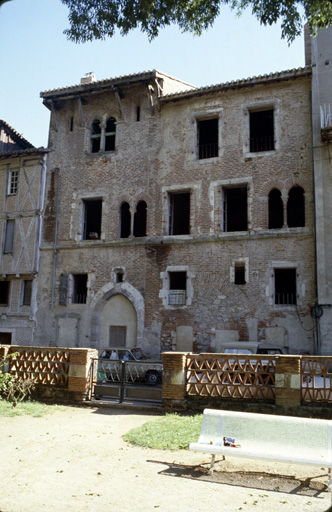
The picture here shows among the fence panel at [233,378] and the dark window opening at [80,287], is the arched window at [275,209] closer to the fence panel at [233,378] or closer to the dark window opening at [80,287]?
the dark window opening at [80,287]

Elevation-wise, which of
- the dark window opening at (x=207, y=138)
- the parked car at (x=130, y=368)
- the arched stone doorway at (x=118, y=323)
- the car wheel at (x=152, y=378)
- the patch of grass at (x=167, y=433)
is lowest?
the patch of grass at (x=167, y=433)

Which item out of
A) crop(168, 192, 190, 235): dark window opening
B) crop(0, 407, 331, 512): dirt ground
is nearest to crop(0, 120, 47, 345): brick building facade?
crop(168, 192, 190, 235): dark window opening

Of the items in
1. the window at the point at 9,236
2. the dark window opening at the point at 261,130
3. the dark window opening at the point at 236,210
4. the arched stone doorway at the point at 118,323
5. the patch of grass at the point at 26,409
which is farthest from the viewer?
the window at the point at 9,236

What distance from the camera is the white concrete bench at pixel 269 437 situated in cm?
634

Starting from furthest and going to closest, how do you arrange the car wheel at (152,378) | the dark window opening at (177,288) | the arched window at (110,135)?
the arched window at (110,135), the dark window opening at (177,288), the car wheel at (152,378)

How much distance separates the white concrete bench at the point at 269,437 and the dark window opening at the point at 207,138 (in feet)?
50.3

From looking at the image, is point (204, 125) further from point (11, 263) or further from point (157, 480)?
point (157, 480)

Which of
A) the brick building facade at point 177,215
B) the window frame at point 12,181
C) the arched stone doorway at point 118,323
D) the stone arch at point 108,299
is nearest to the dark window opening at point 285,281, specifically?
the brick building facade at point 177,215

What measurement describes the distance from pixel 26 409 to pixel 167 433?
13.3ft

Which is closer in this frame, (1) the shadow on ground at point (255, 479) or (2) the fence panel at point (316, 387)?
(1) the shadow on ground at point (255, 479)

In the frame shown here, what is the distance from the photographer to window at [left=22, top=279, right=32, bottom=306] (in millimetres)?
22609

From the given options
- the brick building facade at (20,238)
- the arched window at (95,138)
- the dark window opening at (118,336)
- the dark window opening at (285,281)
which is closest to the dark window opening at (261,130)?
the dark window opening at (285,281)

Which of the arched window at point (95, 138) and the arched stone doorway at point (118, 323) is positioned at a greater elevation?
the arched window at point (95, 138)

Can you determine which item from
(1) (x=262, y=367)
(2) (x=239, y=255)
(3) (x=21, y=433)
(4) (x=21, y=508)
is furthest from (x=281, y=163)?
(4) (x=21, y=508)
